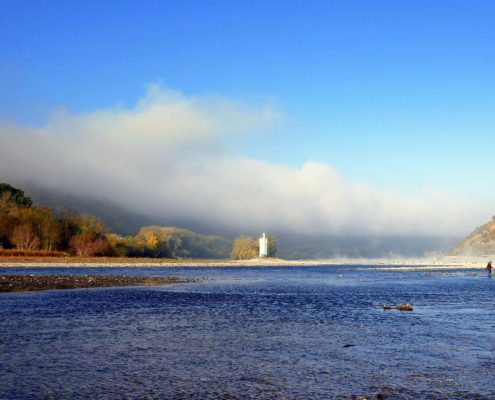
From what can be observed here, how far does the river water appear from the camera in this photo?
58.3 ft

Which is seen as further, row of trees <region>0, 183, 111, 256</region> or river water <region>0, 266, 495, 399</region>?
row of trees <region>0, 183, 111, 256</region>

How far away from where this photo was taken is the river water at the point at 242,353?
1778 cm

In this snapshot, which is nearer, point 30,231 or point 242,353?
point 242,353

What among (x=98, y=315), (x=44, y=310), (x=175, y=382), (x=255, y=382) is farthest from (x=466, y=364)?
(x=44, y=310)

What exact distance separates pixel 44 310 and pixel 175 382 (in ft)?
85.7

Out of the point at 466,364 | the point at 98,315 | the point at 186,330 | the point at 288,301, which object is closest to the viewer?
the point at 466,364

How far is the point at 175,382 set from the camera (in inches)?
734

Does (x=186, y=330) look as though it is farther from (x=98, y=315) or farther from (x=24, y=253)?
(x=24, y=253)

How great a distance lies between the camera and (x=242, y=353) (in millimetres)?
24344

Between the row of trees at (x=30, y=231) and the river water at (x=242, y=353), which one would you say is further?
the row of trees at (x=30, y=231)

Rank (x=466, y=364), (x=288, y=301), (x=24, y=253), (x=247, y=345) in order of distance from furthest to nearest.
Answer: (x=24, y=253) → (x=288, y=301) → (x=247, y=345) → (x=466, y=364)

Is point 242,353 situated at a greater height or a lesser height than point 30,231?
lesser

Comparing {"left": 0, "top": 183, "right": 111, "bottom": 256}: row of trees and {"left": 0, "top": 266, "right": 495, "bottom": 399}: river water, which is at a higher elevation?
{"left": 0, "top": 183, "right": 111, "bottom": 256}: row of trees

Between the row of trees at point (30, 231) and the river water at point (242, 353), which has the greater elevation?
the row of trees at point (30, 231)
